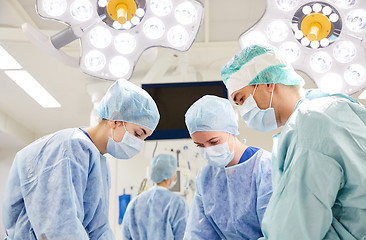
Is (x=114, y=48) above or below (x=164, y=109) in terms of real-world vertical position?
above

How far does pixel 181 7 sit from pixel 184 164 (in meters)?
2.31

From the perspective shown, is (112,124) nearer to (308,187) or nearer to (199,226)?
(199,226)

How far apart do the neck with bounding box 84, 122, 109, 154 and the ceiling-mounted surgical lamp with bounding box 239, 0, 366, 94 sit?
76cm

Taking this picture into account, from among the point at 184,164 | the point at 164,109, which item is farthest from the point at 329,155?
the point at 184,164

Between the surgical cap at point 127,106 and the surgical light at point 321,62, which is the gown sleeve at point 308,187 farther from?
the surgical cap at point 127,106

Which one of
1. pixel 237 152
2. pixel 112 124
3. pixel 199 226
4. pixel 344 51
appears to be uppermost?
pixel 344 51

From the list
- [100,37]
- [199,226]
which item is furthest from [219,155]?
[100,37]

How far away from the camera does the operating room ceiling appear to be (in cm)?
346

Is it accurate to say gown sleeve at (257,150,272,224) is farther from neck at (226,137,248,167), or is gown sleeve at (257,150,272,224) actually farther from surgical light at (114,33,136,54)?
surgical light at (114,33,136,54)

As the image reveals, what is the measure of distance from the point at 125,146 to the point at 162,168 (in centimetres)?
165

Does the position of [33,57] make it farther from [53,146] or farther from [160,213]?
[53,146]

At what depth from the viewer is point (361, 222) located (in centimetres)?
105

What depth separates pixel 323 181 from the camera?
1056 millimetres

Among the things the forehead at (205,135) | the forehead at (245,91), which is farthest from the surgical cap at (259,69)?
the forehead at (205,135)
